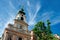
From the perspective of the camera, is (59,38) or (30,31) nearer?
(30,31)

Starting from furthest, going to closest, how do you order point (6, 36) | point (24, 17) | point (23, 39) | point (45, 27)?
point (24, 17)
point (45, 27)
point (23, 39)
point (6, 36)

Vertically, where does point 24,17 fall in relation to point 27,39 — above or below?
above

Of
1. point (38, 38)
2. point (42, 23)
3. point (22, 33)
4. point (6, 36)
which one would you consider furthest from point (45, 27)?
point (6, 36)

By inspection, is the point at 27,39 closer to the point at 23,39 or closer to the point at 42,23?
the point at 23,39

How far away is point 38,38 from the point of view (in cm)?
3081

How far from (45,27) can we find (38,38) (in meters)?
3.98

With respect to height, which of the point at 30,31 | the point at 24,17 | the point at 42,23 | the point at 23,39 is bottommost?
the point at 23,39

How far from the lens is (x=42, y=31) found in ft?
105

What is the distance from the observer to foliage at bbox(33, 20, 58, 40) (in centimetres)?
2989

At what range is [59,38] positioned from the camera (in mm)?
35156

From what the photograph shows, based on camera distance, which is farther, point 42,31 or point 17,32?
point 42,31

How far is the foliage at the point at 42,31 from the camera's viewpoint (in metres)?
29.9

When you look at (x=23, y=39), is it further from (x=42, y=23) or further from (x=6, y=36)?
(x=42, y=23)

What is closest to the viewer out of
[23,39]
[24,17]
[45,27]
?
[23,39]
